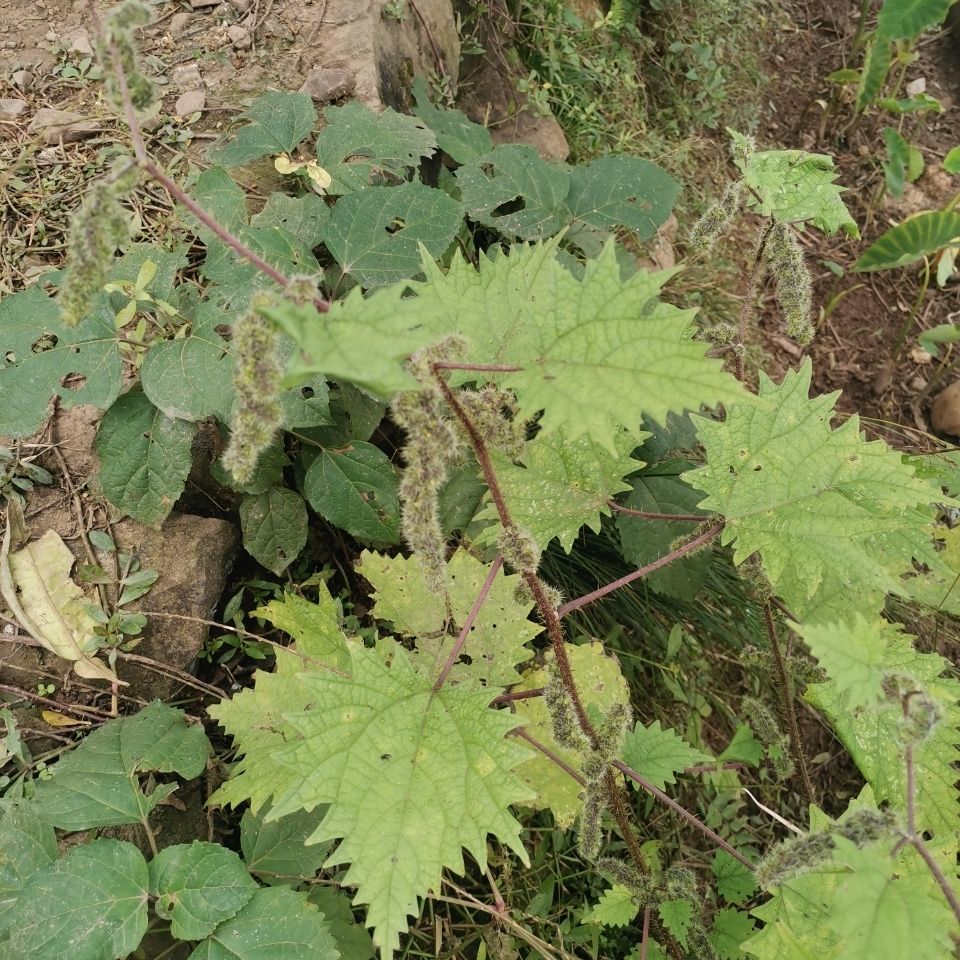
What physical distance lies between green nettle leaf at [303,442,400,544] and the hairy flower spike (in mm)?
1149

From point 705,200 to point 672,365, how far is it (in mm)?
→ 3198

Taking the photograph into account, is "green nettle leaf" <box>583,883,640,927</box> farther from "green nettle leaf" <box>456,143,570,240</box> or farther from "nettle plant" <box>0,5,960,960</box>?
"green nettle leaf" <box>456,143,570,240</box>

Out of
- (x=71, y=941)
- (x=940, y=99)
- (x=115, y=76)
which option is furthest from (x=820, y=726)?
(x=940, y=99)

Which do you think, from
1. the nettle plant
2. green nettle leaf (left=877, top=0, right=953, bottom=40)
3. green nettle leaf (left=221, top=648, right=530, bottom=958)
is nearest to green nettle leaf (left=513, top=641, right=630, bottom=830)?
the nettle plant

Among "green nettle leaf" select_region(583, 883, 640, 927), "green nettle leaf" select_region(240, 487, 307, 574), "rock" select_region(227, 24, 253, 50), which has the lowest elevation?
"green nettle leaf" select_region(583, 883, 640, 927)

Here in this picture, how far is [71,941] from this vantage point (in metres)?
1.59

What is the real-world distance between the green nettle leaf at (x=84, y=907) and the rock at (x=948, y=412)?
3.93 m

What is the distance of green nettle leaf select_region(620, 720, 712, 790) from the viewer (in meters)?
1.89

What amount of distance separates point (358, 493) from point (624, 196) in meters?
1.46

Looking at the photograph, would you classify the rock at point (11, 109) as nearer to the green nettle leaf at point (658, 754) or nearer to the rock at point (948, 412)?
the green nettle leaf at point (658, 754)

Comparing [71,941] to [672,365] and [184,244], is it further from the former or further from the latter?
[184,244]

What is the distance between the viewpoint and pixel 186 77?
282cm

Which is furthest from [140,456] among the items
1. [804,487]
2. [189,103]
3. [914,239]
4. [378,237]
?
[914,239]

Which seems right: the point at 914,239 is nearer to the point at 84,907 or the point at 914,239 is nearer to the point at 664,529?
the point at 664,529
